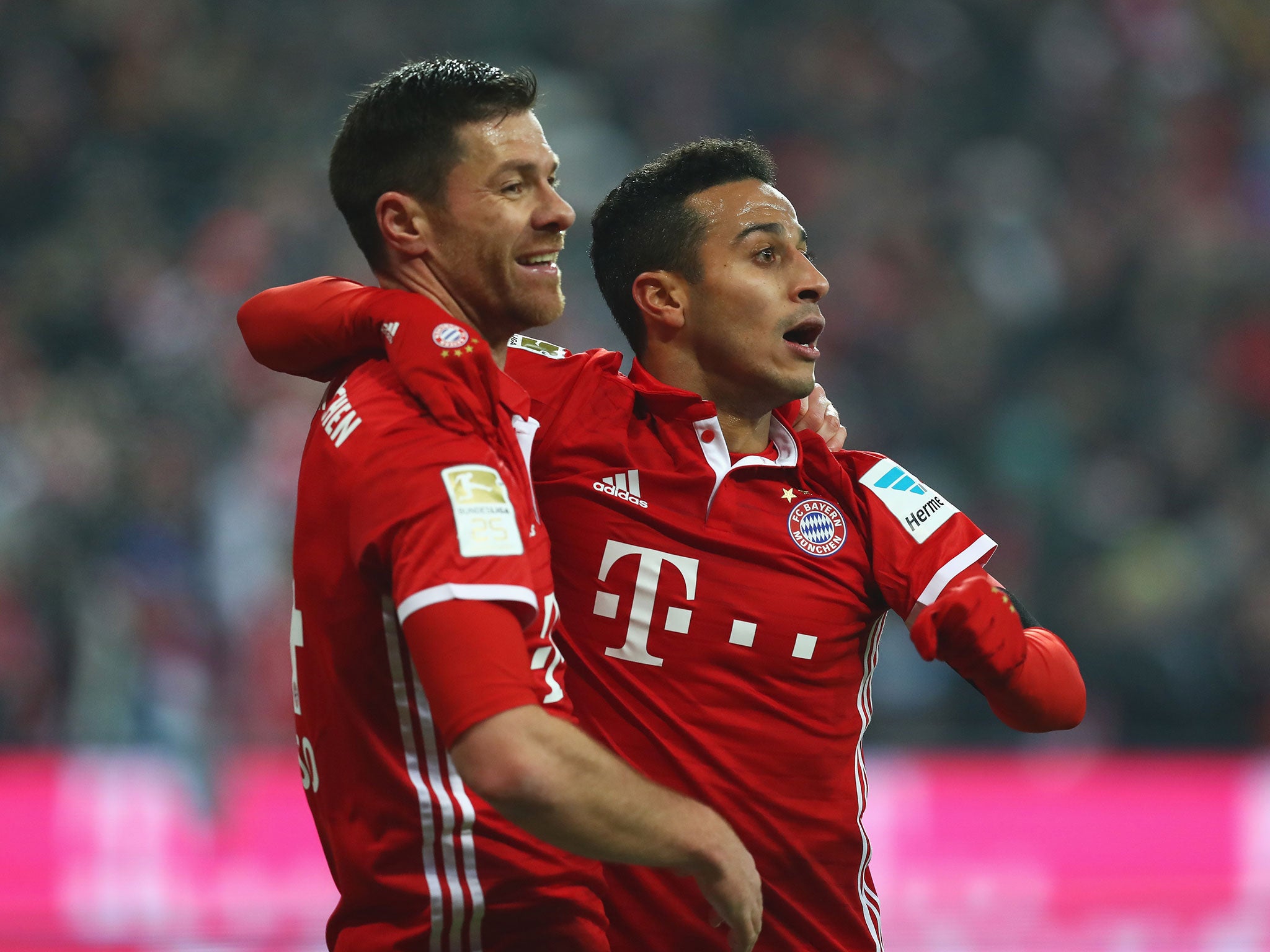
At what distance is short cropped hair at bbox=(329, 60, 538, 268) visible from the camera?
87.4 inches

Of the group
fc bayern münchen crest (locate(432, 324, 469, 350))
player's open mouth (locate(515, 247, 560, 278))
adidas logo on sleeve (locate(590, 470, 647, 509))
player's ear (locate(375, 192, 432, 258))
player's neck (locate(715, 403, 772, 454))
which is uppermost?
player's ear (locate(375, 192, 432, 258))

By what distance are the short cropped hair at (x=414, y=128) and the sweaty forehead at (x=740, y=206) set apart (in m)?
0.56

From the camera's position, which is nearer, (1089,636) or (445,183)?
(445,183)

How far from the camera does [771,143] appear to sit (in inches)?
373

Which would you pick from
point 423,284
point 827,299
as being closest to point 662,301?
point 423,284

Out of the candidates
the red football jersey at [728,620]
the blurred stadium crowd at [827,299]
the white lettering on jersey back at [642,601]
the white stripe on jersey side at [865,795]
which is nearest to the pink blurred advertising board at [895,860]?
the blurred stadium crowd at [827,299]

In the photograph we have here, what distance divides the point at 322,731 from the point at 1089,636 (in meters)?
6.22

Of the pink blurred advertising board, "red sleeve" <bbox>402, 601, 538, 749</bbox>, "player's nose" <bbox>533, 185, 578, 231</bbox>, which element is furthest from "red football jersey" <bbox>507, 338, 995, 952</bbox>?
the pink blurred advertising board

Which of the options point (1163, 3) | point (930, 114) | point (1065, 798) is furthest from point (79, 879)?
point (1163, 3)

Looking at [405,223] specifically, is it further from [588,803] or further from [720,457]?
[588,803]

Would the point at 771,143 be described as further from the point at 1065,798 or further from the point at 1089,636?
the point at 1065,798

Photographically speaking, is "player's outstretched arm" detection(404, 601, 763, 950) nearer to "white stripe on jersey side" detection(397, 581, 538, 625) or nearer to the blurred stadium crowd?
"white stripe on jersey side" detection(397, 581, 538, 625)

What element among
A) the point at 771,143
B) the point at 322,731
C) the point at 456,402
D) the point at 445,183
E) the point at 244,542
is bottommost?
the point at 322,731

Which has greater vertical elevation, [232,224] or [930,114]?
[930,114]
